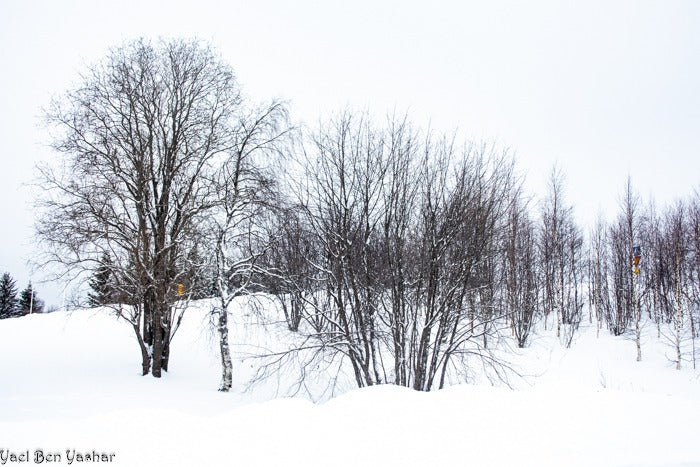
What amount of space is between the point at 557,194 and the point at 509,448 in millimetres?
24018

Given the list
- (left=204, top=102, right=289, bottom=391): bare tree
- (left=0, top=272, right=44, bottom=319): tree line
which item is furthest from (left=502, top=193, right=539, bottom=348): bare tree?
(left=0, top=272, right=44, bottom=319): tree line

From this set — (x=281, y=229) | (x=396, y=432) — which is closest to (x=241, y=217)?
(x=281, y=229)

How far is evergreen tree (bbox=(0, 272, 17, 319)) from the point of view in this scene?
145 feet

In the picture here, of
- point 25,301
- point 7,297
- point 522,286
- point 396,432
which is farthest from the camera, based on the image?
point 25,301

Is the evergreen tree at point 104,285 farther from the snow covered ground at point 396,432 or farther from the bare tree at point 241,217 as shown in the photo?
the snow covered ground at point 396,432

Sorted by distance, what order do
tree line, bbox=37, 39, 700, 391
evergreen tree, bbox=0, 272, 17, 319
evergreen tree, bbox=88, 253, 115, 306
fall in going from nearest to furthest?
tree line, bbox=37, 39, 700, 391
evergreen tree, bbox=88, 253, 115, 306
evergreen tree, bbox=0, 272, 17, 319

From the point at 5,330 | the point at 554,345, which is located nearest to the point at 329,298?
the point at 554,345

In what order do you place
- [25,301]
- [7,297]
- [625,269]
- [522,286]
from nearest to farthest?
1. [522,286]
2. [625,269]
3. [7,297]
4. [25,301]

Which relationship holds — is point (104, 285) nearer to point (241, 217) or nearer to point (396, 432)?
point (241, 217)

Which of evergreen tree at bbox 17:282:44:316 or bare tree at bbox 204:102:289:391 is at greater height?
bare tree at bbox 204:102:289:391

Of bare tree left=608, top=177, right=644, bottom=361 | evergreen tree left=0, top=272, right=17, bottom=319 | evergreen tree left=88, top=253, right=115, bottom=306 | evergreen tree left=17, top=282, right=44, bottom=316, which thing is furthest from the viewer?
evergreen tree left=17, top=282, right=44, bottom=316

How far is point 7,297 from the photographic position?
146 feet

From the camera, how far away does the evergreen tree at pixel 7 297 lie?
4416 cm

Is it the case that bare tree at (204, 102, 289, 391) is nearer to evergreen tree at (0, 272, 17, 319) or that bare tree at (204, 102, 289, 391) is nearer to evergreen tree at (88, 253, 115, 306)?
evergreen tree at (88, 253, 115, 306)
